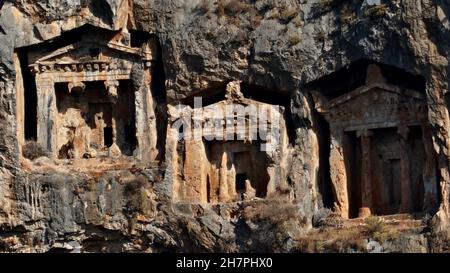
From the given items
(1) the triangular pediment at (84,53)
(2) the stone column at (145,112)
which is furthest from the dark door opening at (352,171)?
(1) the triangular pediment at (84,53)

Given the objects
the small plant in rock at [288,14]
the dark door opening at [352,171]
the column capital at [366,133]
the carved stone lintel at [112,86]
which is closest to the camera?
the column capital at [366,133]

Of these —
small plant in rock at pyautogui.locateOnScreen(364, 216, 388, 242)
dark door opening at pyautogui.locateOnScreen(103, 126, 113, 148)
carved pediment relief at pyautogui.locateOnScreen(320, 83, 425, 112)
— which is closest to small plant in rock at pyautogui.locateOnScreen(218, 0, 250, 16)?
carved pediment relief at pyautogui.locateOnScreen(320, 83, 425, 112)

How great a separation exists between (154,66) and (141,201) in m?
3.22

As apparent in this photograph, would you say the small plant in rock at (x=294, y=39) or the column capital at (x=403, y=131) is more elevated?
the small plant in rock at (x=294, y=39)

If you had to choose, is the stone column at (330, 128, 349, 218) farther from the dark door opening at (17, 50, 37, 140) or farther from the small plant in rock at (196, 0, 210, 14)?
the dark door opening at (17, 50, 37, 140)

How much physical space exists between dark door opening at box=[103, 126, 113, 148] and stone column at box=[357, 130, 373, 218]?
614 cm

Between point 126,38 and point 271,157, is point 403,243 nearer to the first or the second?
point 271,157

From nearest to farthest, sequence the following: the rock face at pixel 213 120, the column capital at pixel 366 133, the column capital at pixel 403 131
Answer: the column capital at pixel 403 131, the rock face at pixel 213 120, the column capital at pixel 366 133

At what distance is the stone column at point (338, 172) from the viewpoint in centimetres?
4262

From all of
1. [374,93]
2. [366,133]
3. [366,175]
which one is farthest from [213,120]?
[374,93]

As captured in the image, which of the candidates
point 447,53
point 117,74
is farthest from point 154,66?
point 447,53

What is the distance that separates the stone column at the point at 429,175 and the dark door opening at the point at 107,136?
25.4 feet

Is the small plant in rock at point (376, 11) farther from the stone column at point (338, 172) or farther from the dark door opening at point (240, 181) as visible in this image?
the dark door opening at point (240, 181)

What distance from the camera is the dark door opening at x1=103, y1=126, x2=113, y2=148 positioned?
45.4m
